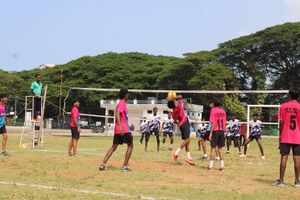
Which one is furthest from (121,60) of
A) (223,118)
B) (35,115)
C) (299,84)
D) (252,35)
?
(223,118)

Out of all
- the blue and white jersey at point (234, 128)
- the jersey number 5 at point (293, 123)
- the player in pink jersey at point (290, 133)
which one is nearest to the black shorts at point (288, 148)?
the player in pink jersey at point (290, 133)

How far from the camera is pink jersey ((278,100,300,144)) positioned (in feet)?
33.7

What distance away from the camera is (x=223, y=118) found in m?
13.3

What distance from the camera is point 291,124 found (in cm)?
1032

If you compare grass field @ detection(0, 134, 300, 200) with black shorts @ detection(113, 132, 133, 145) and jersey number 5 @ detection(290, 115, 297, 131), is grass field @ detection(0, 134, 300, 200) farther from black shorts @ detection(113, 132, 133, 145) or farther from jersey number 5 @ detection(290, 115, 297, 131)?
jersey number 5 @ detection(290, 115, 297, 131)

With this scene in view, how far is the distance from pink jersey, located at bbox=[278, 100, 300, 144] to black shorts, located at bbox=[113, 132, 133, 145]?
358 cm

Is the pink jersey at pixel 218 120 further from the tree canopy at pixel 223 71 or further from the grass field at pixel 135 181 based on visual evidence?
the tree canopy at pixel 223 71

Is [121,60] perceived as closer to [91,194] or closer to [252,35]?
[252,35]

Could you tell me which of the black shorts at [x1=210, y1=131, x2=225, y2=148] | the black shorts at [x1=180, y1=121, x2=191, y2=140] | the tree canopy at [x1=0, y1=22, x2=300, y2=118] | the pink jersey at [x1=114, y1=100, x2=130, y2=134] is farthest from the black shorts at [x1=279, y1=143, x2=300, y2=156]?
the tree canopy at [x1=0, y1=22, x2=300, y2=118]

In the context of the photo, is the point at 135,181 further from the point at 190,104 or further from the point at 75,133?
the point at 190,104

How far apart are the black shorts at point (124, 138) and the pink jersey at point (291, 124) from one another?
11.7 feet

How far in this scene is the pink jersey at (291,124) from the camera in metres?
10.3

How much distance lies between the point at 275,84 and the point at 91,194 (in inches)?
2333

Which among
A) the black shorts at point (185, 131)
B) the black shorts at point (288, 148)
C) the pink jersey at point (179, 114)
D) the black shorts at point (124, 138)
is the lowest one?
the black shorts at point (288, 148)
